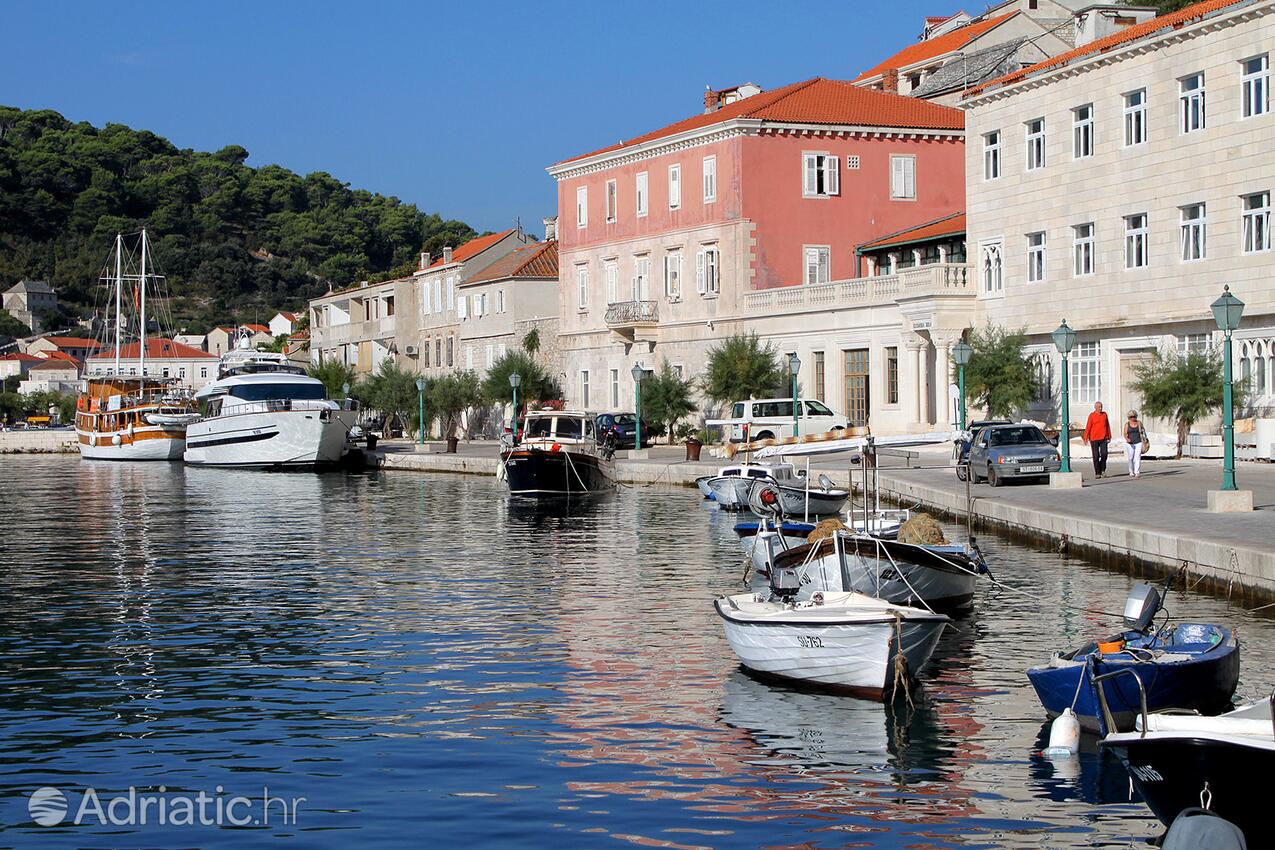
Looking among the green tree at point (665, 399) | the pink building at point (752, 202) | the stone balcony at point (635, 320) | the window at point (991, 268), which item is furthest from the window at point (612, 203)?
the window at point (991, 268)

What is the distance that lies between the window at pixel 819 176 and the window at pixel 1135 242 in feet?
68.4

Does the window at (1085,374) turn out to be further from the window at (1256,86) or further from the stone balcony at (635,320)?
the stone balcony at (635,320)

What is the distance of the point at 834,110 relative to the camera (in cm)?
6391

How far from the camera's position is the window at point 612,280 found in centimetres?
6981

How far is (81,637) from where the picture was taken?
20.7 meters

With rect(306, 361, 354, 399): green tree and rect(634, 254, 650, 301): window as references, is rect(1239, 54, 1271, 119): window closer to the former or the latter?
rect(634, 254, 650, 301): window

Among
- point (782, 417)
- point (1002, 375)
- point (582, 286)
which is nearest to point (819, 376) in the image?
point (782, 417)

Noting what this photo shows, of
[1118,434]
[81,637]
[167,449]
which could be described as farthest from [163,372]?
[81,637]

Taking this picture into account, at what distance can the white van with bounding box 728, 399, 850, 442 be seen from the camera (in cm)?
5234

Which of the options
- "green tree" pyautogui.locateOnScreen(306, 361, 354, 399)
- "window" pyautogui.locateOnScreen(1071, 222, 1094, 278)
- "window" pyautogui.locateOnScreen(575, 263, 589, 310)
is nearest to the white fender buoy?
"window" pyautogui.locateOnScreen(1071, 222, 1094, 278)

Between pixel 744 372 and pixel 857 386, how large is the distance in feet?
14.6

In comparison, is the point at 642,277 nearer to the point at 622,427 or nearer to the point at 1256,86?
the point at 622,427

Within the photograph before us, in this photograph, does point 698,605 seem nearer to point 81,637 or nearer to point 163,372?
point 81,637

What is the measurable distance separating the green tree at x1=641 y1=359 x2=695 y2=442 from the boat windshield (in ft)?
48.2
